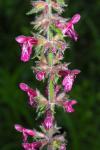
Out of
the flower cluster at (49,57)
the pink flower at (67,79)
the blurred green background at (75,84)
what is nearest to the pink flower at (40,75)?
the flower cluster at (49,57)

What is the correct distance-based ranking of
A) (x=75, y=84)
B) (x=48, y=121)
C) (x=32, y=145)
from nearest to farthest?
(x=48, y=121) < (x=32, y=145) < (x=75, y=84)

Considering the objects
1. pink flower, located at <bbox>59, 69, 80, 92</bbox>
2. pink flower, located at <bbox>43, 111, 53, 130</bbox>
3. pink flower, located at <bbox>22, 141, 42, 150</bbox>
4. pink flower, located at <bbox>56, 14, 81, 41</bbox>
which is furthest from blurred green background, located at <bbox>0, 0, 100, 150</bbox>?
pink flower, located at <bbox>56, 14, 81, 41</bbox>

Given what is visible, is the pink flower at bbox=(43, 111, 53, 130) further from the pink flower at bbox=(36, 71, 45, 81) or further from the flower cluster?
the pink flower at bbox=(36, 71, 45, 81)

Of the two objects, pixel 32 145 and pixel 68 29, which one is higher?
pixel 68 29

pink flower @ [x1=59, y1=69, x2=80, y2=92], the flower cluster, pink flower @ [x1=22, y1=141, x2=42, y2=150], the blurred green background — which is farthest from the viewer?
the blurred green background

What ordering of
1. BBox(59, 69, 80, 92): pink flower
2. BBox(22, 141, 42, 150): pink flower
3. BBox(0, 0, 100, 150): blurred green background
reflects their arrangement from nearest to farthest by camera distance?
BBox(59, 69, 80, 92): pink flower, BBox(22, 141, 42, 150): pink flower, BBox(0, 0, 100, 150): blurred green background

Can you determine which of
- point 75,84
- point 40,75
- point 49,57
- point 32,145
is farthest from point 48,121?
point 75,84

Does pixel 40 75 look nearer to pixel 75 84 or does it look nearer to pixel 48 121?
pixel 48 121

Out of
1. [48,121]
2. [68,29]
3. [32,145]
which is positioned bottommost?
[32,145]

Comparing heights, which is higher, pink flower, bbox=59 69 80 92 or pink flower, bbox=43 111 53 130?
pink flower, bbox=59 69 80 92

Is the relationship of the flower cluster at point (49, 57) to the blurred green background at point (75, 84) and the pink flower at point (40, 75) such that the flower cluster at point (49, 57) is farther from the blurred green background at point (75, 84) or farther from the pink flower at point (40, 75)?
the blurred green background at point (75, 84)
